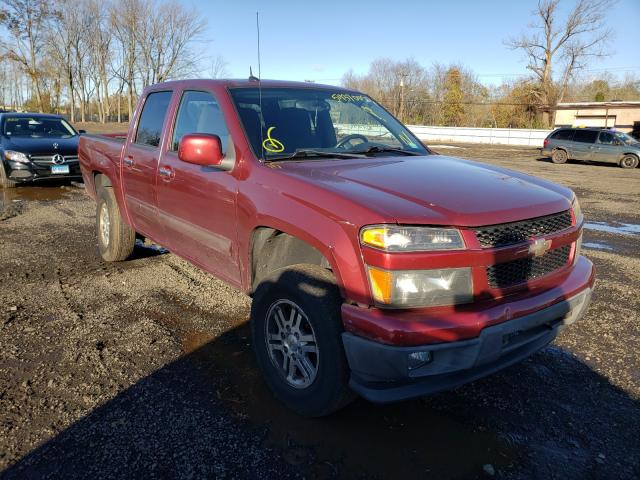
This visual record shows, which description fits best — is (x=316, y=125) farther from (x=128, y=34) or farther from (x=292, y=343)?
(x=128, y=34)

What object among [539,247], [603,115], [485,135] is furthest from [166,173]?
[603,115]

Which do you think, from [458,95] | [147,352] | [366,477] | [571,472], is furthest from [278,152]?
[458,95]

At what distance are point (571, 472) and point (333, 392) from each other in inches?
48.1

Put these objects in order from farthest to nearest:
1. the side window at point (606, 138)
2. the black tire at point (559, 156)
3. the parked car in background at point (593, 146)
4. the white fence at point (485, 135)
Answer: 1. the white fence at point (485, 135)
2. the black tire at point (559, 156)
3. the side window at point (606, 138)
4. the parked car in background at point (593, 146)

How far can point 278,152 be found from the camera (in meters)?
3.32

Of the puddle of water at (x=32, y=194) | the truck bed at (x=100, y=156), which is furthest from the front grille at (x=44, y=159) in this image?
the truck bed at (x=100, y=156)

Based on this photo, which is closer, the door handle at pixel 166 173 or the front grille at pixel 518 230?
the front grille at pixel 518 230

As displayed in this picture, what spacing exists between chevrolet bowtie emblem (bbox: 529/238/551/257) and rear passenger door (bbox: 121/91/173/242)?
304cm

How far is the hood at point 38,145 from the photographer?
10688 millimetres

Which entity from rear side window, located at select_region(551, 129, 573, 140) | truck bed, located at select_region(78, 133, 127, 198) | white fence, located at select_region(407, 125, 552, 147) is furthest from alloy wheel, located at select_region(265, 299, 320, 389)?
white fence, located at select_region(407, 125, 552, 147)

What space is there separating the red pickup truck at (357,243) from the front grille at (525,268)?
0.01 meters

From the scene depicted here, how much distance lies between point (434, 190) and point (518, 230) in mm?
478

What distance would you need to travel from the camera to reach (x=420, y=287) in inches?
92.9

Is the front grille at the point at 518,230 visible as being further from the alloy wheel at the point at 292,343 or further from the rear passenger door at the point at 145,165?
the rear passenger door at the point at 145,165
